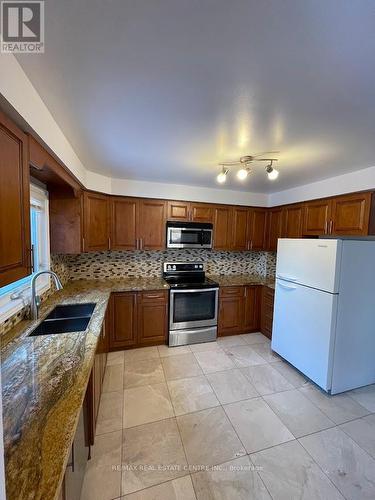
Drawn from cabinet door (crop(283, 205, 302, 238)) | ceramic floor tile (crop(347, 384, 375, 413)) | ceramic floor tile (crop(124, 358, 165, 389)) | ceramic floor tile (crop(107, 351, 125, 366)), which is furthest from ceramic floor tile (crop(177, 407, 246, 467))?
cabinet door (crop(283, 205, 302, 238))

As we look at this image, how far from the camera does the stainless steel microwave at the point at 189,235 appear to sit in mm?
3195

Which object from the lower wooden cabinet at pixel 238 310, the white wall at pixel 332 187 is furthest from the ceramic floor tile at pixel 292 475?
the white wall at pixel 332 187

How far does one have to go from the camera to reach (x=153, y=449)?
159 cm

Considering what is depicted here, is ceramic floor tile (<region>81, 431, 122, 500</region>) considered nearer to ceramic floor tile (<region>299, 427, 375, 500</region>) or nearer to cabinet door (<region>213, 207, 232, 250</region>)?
ceramic floor tile (<region>299, 427, 375, 500</region>)

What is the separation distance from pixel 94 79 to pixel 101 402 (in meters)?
2.49

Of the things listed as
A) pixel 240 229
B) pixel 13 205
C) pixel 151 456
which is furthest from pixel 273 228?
pixel 13 205

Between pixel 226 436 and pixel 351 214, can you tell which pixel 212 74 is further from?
pixel 226 436

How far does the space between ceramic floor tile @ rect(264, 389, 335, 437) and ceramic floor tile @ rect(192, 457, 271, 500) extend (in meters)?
0.54

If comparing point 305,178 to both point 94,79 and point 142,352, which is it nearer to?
point 94,79

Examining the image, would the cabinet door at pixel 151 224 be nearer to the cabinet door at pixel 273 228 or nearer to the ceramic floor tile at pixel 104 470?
the cabinet door at pixel 273 228

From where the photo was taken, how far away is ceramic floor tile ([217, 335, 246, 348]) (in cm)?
318

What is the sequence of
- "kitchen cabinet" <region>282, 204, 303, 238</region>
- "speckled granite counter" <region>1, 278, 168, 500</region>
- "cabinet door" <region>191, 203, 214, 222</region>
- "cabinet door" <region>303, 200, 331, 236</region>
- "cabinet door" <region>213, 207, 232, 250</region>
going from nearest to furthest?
"speckled granite counter" <region>1, 278, 168, 500</region>, "cabinet door" <region>303, 200, 331, 236</region>, "kitchen cabinet" <region>282, 204, 303, 238</region>, "cabinet door" <region>191, 203, 214, 222</region>, "cabinet door" <region>213, 207, 232, 250</region>

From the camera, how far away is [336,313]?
215 centimetres

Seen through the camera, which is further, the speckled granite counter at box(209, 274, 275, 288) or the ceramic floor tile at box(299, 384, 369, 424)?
the speckled granite counter at box(209, 274, 275, 288)
